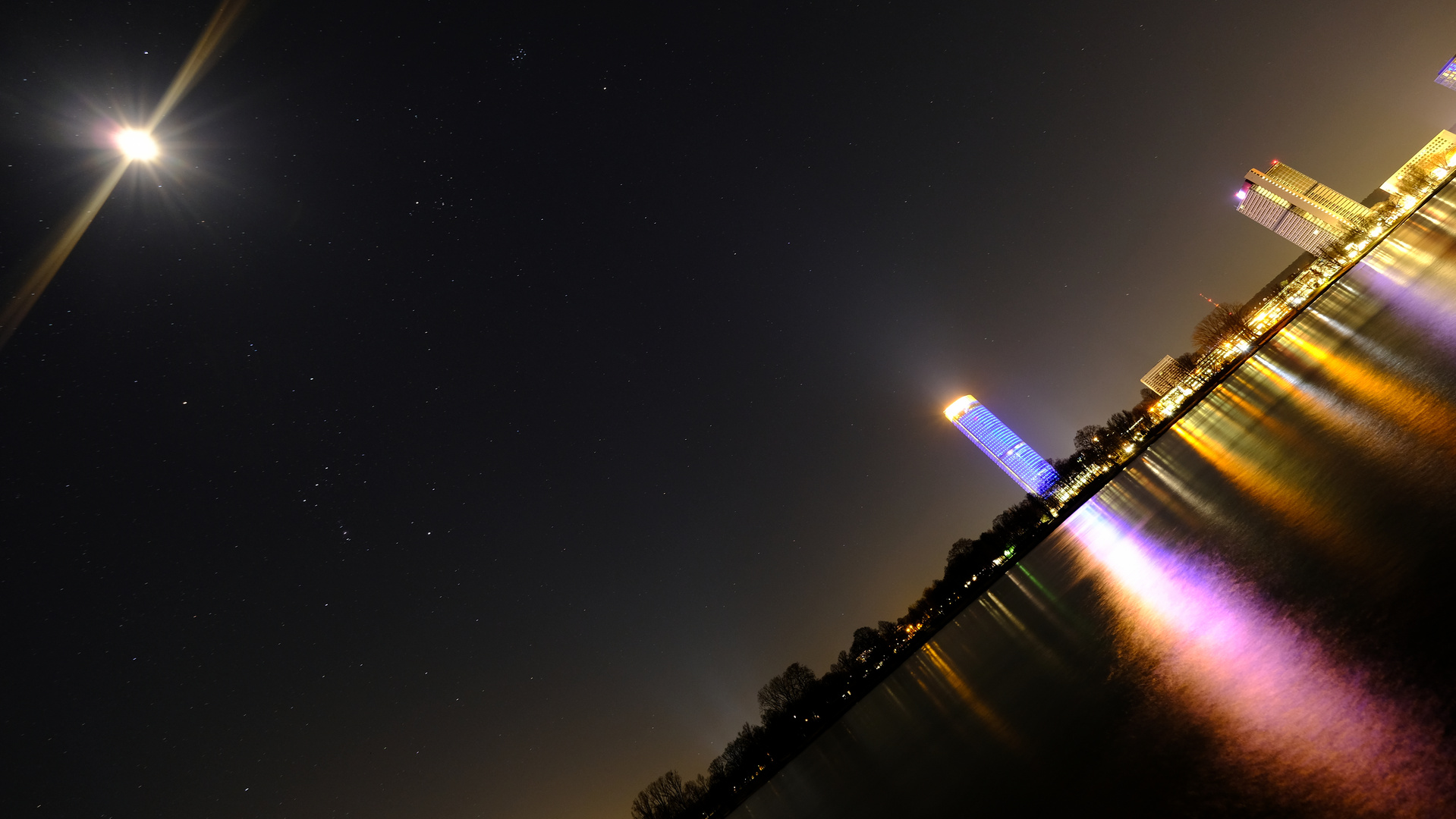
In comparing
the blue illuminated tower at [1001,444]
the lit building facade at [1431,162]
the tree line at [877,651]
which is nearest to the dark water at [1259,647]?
the tree line at [877,651]

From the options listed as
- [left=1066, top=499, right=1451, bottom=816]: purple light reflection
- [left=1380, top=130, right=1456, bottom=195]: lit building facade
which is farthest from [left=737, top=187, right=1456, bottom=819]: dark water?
[left=1380, top=130, right=1456, bottom=195]: lit building facade

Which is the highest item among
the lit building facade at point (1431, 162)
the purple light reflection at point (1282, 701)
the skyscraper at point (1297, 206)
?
the skyscraper at point (1297, 206)

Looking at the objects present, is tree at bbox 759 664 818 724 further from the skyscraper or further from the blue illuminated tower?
the skyscraper

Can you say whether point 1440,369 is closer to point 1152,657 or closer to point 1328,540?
point 1328,540

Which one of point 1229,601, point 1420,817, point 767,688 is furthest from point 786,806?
point 767,688

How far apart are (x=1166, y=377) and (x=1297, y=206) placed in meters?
60.4

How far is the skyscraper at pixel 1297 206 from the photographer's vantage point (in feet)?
393

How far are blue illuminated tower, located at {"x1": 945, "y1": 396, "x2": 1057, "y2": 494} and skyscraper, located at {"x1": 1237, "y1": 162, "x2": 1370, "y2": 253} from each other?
66.0 m

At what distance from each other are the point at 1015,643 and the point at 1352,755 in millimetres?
19520

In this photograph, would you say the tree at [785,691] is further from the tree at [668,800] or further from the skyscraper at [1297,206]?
the skyscraper at [1297,206]

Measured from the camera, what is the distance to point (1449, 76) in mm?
92625

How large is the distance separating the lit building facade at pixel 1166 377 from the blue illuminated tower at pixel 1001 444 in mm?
29120

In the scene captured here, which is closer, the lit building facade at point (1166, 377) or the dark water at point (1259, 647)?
the dark water at point (1259, 647)

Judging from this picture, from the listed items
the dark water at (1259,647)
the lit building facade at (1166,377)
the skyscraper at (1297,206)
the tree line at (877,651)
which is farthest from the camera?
the skyscraper at (1297,206)
